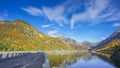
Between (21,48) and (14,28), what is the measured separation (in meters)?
60.9

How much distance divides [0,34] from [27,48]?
23.7m

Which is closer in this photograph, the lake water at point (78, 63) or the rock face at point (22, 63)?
the rock face at point (22, 63)

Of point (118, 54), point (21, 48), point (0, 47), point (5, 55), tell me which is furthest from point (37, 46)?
point (5, 55)

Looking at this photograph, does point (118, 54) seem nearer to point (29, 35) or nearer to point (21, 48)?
point (21, 48)

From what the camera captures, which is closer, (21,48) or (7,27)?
(21,48)

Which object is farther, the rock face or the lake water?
the lake water

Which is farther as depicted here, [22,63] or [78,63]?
[78,63]

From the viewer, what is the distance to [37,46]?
17712cm

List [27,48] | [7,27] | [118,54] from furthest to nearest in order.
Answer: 1. [7,27]
2. [27,48]
3. [118,54]

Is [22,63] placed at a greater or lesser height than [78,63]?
greater

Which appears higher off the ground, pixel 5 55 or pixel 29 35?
pixel 29 35

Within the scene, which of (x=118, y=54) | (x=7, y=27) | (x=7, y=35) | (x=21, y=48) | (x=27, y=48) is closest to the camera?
(x=118, y=54)

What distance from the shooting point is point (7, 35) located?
162750 mm

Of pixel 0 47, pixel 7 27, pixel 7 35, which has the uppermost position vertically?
pixel 7 27
